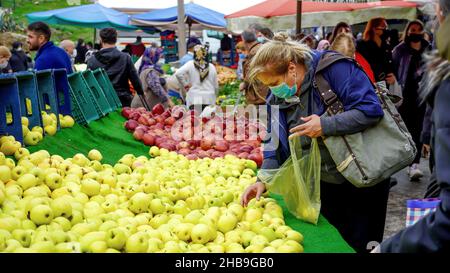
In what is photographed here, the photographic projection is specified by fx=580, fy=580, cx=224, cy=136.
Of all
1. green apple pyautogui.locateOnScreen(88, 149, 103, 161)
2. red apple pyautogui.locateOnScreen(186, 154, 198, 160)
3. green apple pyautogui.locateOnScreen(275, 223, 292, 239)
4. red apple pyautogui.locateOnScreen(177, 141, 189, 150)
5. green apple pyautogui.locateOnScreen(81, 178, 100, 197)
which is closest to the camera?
green apple pyautogui.locateOnScreen(275, 223, 292, 239)

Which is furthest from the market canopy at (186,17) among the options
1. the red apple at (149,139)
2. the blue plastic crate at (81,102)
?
the red apple at (149,139)

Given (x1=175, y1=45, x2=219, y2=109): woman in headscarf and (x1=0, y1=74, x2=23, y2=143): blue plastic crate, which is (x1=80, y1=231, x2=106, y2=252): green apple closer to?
(x1=0, y1=74, x2=23, y2=143): blue plastic crate

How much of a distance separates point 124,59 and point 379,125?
5348 mm

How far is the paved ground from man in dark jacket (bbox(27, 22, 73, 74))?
3.98 meters

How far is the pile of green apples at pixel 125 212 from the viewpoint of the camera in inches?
106

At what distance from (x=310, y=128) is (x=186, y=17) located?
16.0 meters

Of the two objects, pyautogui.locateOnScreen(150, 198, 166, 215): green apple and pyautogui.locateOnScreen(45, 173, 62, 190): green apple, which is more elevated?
pyautogui.locateOnScreen(45, 173, 62, 190): green apple

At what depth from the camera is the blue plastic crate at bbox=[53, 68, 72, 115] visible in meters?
5.40

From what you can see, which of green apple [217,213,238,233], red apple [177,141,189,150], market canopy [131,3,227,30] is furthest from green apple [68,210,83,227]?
market canopy [131,3,227,30]

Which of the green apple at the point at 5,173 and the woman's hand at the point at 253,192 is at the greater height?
the green apple at the point at 5,173

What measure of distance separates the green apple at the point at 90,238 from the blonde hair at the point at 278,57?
1132 mm

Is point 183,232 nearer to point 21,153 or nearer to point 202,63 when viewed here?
point 21,153

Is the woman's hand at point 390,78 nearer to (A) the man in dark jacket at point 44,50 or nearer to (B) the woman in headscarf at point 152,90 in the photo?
(B) the woman in headscarf at point 152,90

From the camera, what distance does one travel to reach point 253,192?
11.8 feet
